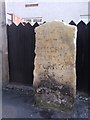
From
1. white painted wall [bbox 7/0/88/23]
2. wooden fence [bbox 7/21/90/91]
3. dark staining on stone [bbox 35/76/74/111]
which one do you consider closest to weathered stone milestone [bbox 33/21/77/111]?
dark staining on stone [bbox 35/76/74/111]

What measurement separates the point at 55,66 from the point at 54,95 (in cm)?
60

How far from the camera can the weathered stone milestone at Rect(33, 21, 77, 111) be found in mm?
5551

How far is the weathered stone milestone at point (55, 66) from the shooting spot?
5.55m

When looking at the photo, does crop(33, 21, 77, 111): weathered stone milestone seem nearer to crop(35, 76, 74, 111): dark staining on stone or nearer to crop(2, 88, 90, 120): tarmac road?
crop(35, 76, 74, 111): dark staining on stone

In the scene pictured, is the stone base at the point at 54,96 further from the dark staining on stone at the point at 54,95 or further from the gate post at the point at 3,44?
the gate post at the point at 3,44

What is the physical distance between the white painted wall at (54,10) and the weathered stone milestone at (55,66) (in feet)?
30.1

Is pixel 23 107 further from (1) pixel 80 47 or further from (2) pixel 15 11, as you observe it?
(2) pixel 15 11

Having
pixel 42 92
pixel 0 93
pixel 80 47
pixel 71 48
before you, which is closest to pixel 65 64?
pixel 71 48

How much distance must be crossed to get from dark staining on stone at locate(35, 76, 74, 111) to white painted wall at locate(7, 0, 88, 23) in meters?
9.37

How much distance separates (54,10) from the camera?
49.9 feet

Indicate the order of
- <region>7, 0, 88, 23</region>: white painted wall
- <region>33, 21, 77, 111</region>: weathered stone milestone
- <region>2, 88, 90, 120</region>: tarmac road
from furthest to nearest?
<region>7, 0, 88, 23</region>: white painted wall → <region>33, 21, 77, 111</region>: weathered stone milestone → <region>2, 88, 90, 120</region>: tarmac road

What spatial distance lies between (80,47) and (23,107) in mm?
2007

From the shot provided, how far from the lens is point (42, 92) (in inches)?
230

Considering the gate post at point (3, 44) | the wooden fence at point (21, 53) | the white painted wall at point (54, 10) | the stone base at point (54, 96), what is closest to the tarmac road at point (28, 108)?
the stone base at point (54, 96)
